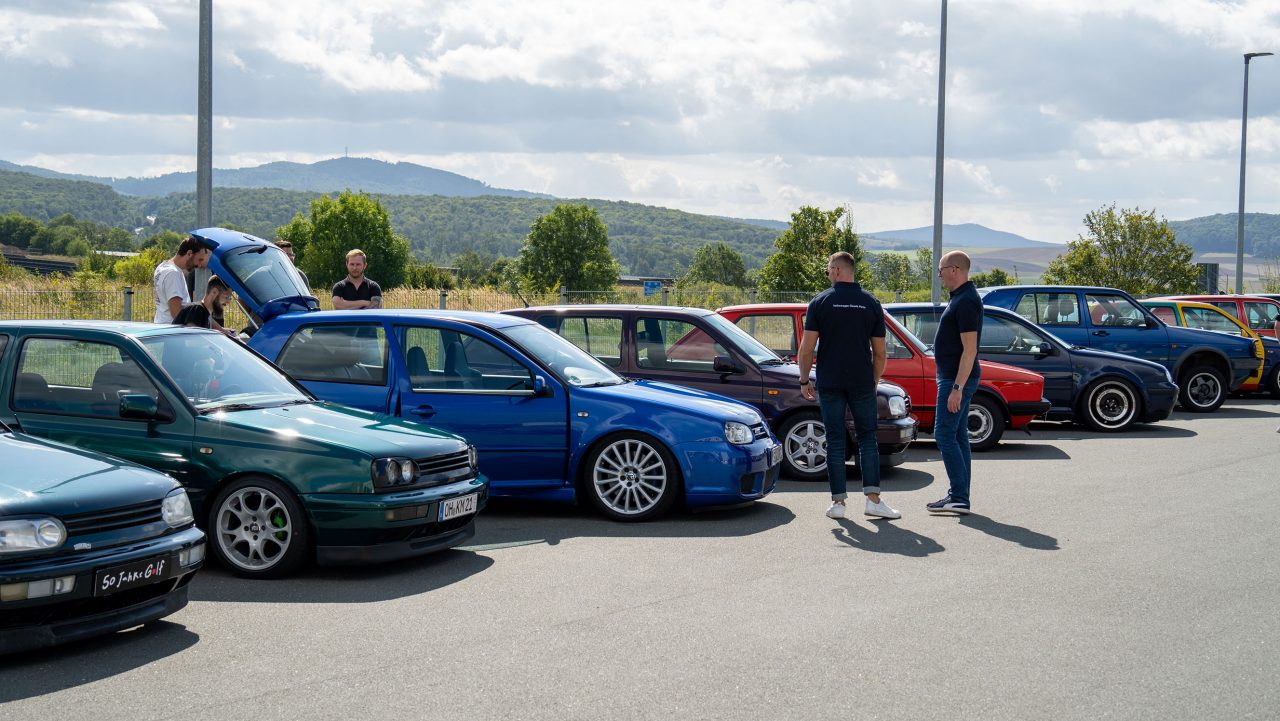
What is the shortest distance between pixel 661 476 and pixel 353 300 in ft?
19.9

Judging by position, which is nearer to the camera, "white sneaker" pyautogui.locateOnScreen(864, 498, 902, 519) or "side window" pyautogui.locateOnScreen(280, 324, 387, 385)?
"white sneaker" pyautogui.locateOnScreen(864, 498, 902, 519)

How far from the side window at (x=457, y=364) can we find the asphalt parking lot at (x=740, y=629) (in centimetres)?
104

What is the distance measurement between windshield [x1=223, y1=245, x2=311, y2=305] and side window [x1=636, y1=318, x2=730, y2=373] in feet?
12.2

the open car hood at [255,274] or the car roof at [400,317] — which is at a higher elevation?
the open car hood at [255,274]

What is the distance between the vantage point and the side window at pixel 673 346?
1144 cm

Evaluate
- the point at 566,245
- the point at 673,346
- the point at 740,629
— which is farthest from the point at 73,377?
the point at 566,245

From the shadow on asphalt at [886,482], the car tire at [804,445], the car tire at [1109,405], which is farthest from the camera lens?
the car tire at [1109,405]

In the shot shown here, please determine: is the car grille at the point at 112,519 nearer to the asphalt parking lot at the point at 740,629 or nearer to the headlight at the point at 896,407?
the asphalt parking lot at the point at 740,629

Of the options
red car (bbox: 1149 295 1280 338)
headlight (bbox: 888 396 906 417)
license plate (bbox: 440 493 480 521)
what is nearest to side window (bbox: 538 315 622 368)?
headlight (bbox: 888 396 906 417)

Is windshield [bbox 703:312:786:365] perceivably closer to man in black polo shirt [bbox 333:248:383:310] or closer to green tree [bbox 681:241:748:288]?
man in black polo shirt [bbox 333:248:383:310]

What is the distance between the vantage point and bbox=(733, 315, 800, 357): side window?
13445mm

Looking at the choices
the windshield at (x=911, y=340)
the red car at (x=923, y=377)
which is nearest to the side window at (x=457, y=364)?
the red car at (x=923, y=377)

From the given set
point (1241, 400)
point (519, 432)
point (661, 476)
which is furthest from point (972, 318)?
point (1241, 400)

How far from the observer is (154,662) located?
5426 millimetres
